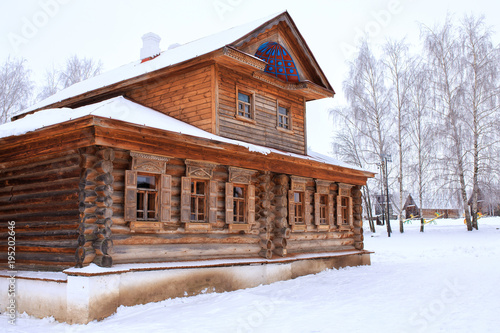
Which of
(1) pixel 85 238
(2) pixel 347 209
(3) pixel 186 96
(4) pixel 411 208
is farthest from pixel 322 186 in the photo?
(4) pixel 411 208

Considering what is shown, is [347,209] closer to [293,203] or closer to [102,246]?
[293,203]

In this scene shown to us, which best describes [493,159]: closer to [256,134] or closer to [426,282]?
[426,282]

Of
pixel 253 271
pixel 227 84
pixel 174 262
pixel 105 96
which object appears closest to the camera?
pixel 174 262

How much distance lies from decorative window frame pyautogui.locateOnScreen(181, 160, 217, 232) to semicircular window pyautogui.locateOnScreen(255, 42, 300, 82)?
190 inches

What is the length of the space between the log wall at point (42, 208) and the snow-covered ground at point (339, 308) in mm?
1448

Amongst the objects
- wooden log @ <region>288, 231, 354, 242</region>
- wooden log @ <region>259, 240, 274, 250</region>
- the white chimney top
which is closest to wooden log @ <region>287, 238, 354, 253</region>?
wooden log @ <region>288, 231, 354, 242</region>

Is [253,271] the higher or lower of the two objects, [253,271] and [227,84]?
the lower

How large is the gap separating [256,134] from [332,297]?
5.61m

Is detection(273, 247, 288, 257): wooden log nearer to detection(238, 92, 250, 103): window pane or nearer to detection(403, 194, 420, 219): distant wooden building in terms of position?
detection(238, 92, 250, 103): window pane

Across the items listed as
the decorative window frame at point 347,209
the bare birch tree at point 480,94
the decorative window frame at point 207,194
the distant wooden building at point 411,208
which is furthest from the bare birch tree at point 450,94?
the distant wooden building at point 411,208

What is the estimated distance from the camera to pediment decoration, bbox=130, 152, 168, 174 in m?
10.2

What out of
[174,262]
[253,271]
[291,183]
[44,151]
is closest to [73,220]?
[44,151]

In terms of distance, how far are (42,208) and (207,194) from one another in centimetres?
388

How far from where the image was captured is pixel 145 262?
408 inches
